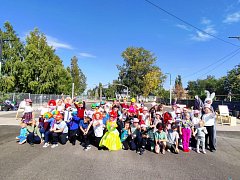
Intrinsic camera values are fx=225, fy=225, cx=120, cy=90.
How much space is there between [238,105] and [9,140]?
21490 millimetres

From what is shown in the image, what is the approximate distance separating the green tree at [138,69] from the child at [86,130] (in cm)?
6123

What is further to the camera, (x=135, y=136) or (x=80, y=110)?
(x=80, y=110)

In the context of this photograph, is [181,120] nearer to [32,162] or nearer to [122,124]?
[122,124]

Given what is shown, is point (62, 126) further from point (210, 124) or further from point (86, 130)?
point (210, 124)

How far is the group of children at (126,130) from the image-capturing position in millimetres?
7211

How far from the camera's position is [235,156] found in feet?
22.8

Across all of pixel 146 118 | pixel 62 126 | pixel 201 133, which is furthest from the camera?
pixel 146 118

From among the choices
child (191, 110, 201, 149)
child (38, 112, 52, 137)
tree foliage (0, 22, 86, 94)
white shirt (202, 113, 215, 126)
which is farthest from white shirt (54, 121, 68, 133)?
tree foliage (0, 22, 86, 94)

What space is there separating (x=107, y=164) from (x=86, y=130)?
6.84 ft

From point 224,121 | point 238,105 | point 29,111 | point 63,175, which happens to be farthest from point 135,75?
point 63,175

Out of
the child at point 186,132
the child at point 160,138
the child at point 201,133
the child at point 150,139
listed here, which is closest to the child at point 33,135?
the child at point 150,139

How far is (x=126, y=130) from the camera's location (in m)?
7.51

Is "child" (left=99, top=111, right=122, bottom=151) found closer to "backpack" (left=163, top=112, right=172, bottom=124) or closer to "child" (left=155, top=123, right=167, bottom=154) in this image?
"child" (left=155, top=123, right=167, bottom=154)

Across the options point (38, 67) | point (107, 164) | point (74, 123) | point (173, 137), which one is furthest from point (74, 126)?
point (38, 67)
